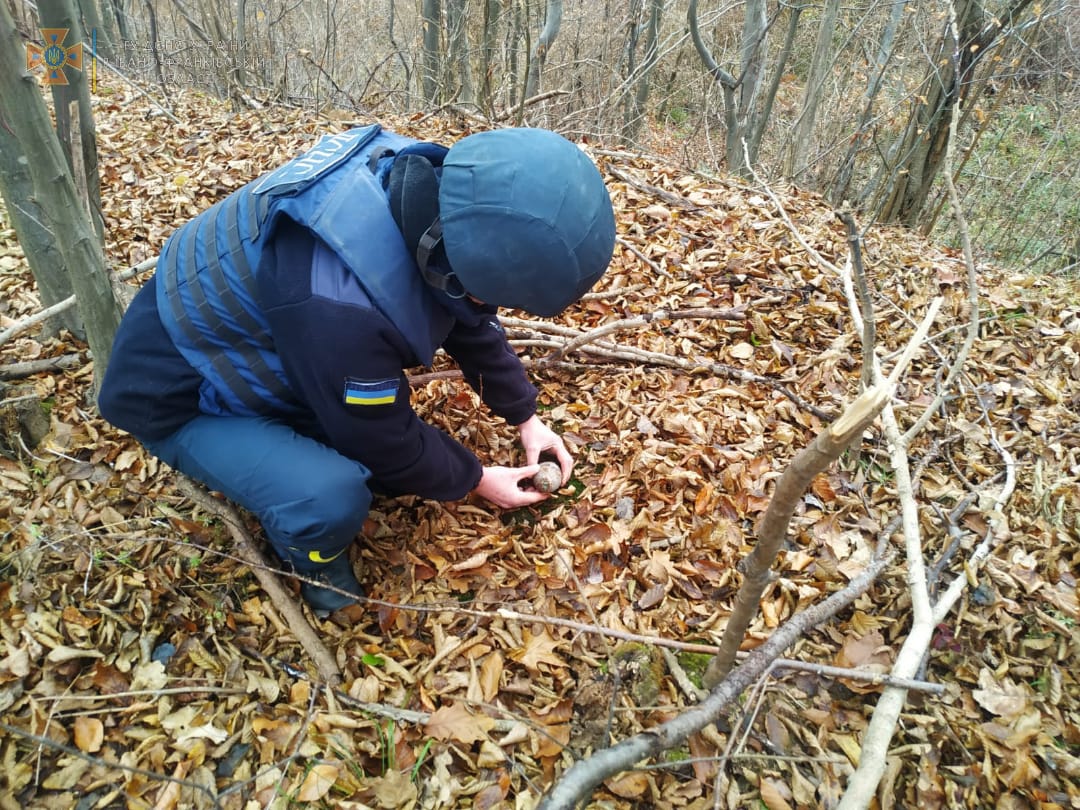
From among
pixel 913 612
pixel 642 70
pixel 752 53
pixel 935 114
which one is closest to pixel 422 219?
pixel 913 612

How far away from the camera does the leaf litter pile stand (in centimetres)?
185

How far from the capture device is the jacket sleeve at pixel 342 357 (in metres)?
1.75

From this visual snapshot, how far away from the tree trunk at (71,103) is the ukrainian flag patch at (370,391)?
150 centimetres

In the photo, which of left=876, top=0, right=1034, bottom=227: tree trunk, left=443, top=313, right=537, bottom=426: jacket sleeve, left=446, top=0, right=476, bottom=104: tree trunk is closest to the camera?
left=443, top=313, right=537, bottom=426: jacket sleeve

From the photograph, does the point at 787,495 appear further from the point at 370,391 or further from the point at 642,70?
the point at 642,70

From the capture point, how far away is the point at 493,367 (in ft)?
8.29

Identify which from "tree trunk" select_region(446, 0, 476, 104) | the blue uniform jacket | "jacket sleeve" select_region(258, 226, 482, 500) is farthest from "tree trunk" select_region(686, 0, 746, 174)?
"jacket sleeve" select_region(258, 226, 482, 500)

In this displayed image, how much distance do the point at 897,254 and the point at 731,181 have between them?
1.58m

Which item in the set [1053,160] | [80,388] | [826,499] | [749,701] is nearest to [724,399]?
[826,499]

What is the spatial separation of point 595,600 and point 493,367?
1002mm

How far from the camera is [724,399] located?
296cm

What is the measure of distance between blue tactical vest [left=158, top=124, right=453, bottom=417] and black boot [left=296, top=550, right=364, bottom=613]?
1.95ft

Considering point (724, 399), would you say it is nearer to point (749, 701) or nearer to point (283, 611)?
point (749, 701)

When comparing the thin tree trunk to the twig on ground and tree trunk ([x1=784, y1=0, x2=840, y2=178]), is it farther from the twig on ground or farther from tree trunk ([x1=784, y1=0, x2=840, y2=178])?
the twig on ground
